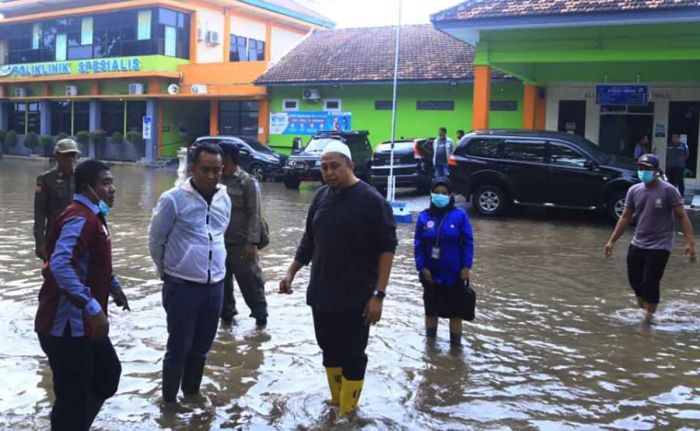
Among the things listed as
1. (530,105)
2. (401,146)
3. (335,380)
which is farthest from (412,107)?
(335,380)

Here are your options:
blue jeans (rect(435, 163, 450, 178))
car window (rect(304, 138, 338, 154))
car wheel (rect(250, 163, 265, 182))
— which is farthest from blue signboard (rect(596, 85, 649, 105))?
car wheel (rect(250, 163, 265, 182))

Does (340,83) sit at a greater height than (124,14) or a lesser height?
lesser

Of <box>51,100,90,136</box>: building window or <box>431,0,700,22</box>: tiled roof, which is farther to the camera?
<box>51,100,90,136</box>: building window

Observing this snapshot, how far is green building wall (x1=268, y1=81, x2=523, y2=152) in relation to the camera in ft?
80.3

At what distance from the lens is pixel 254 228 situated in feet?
20.9

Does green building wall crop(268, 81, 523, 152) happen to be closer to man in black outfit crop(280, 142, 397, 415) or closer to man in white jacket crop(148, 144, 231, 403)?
man in black outfit crop(280, 142, 397, 415)

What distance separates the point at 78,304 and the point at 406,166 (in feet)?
55.1

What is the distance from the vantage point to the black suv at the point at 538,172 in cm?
1442

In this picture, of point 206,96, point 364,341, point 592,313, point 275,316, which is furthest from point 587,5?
point 206,96

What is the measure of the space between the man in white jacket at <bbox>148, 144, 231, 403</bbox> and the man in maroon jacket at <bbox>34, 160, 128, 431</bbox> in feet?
2.19

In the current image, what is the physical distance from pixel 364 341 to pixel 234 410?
103 centimetres

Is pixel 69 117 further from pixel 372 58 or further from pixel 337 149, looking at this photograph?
pixel 337 149

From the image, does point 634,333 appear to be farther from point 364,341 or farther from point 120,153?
point 120,153

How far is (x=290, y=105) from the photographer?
29.8 metres
